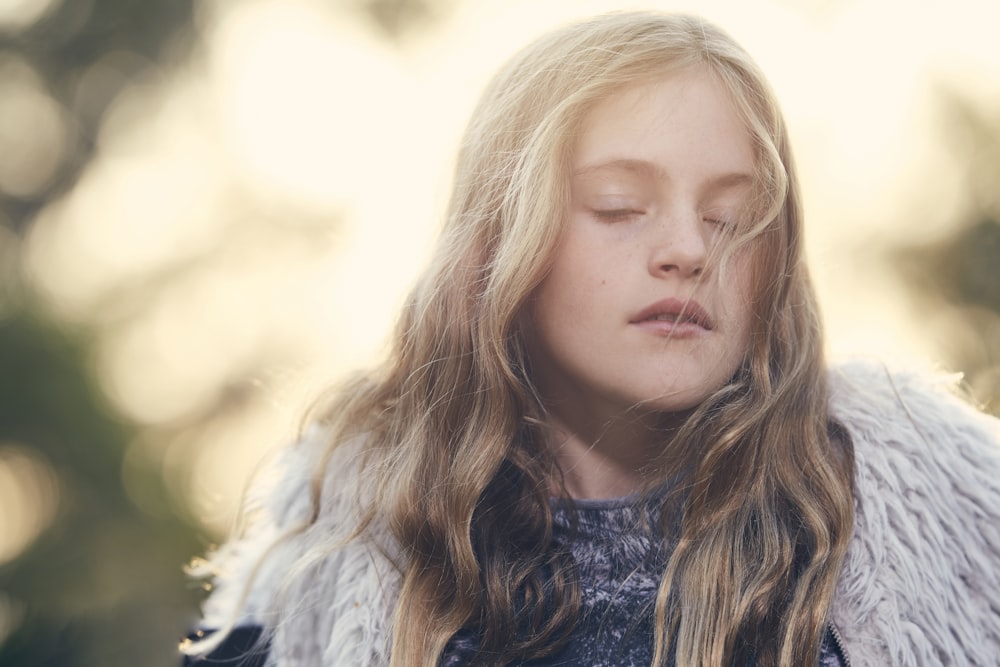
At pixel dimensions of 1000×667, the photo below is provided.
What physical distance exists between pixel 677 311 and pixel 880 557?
0.48 metres

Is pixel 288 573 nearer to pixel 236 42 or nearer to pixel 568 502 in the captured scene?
pixel 568 502

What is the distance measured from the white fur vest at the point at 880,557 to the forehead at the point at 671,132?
18.6 inches

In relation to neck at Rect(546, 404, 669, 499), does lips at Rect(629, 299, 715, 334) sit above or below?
above

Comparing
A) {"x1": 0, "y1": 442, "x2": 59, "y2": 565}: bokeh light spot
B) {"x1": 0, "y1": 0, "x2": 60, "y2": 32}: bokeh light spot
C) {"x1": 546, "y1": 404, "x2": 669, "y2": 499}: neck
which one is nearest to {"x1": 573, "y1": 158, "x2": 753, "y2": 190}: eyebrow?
{"x1": 546, "y1": 404, "x2": 669, "y2": 499}: neck

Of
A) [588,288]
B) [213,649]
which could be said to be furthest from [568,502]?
[213,649]

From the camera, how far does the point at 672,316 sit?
1.51m

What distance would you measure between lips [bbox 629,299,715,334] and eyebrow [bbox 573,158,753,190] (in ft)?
0.65

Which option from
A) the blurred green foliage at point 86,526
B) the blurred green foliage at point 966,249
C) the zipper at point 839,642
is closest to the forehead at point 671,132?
the zipper at point 839,642

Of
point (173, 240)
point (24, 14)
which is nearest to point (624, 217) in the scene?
point (173, 240)

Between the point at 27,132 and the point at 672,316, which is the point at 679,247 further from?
the point at 27,132

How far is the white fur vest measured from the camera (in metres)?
1.40

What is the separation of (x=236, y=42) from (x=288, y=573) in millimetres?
5665

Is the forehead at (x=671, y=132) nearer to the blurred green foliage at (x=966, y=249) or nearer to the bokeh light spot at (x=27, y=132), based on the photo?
the blurred green foliage at (x=966, y=249)

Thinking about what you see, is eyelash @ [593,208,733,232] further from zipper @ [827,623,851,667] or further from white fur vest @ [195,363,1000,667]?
zipper @ [827,623,851,667]
